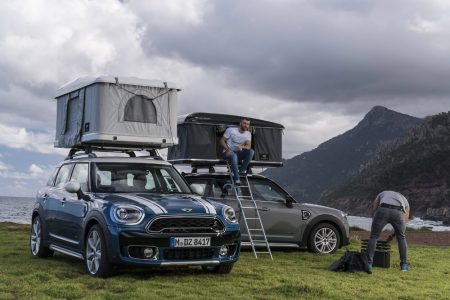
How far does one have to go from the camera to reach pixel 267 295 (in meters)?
7.76

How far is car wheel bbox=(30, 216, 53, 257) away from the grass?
0.60 ft

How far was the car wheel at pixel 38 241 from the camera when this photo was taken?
1138 cm

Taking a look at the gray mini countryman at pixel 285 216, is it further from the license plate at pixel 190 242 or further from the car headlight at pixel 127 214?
the car headlight at pixel 127 214

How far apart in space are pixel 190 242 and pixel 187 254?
191 millimetres

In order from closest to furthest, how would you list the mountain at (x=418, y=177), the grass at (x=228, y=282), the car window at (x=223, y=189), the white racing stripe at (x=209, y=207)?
the grass at (x=228, y=282) < the white racing stripe at (x=209, y=207) < the car window at (x=223, y=189) < the mountain at (x=418, y=177)

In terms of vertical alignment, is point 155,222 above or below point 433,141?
below

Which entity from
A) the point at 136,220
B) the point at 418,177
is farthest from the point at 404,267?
the point at 418,177

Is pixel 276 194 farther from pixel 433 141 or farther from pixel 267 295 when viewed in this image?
pixel 433 141

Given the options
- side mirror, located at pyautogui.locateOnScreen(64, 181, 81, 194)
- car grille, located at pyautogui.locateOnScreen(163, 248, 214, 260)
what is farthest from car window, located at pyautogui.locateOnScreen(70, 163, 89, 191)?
car grille, located at pyautogui.locateOnScreen(163, 248, 214, 260)

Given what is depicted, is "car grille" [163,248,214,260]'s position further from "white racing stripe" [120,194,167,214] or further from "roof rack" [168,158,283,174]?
"roof rack" [168,158,283,174]

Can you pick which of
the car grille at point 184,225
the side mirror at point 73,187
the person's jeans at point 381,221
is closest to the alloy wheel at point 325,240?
the person's jeans at point 381,221

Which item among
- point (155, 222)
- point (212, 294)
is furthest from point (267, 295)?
point (155, 222)

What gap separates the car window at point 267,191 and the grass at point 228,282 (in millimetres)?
1873

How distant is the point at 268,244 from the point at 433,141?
13663cm
